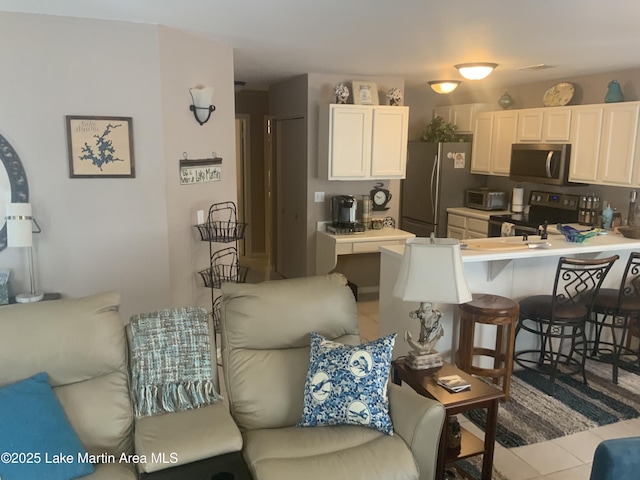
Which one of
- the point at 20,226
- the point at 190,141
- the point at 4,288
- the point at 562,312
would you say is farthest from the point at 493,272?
the point at 4,288

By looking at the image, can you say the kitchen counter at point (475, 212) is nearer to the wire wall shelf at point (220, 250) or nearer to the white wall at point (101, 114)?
the wire wall shelf at point (220, 250)

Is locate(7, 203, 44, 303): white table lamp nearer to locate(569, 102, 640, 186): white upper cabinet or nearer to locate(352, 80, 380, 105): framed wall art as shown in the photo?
locate(352, 80, 380, 105): framed wall art

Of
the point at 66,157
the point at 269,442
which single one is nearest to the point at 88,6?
the point at 66,157

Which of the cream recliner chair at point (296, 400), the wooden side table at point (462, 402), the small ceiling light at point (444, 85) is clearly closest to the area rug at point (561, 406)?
the wooden side table at point (462, 402)

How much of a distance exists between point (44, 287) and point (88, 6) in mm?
1717

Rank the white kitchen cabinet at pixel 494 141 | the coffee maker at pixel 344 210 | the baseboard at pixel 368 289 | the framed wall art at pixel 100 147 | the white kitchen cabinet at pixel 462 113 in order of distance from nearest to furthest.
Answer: the framed wall art at pixel 100 147
the coffee maker at pixel 344 210
the white kitchen cabinet at pixel 494 141
the baseboard at pixel 368 289
the white kitchen cabinet at pixel 462 113

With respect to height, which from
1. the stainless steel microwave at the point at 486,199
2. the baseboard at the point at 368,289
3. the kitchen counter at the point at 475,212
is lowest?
the baseboard at the point at 368,289

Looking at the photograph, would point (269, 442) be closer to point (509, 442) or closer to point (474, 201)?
point (509, 442)

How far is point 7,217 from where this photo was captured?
309 cm

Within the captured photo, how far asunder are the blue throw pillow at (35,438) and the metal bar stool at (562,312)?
281 centimetres

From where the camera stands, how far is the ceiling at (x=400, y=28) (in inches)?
109

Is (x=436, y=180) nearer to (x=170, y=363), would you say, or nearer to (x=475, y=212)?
(x=475, y=212)

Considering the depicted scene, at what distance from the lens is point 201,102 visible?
379 centimetres

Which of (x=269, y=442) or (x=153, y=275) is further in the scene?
A: (x=153, y=275)
